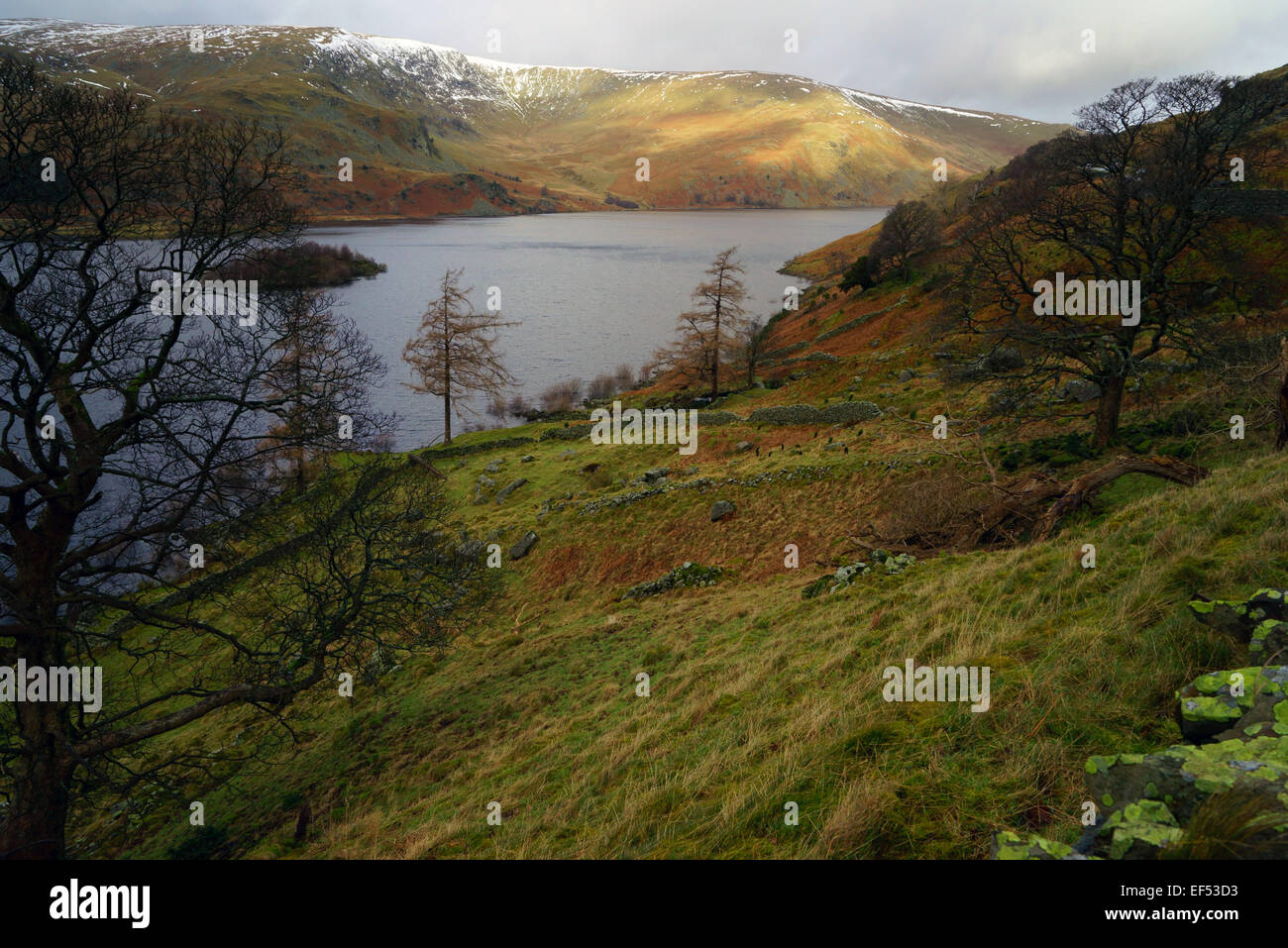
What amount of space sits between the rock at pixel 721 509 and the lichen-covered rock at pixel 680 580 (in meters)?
2.71

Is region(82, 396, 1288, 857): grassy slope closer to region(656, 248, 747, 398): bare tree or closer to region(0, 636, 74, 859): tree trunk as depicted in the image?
region(0, 636, 74, 859): tree trunk

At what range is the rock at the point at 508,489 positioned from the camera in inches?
1135

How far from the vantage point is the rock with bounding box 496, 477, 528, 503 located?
2883cm

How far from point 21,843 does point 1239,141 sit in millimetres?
26695

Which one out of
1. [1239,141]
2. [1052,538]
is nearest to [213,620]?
[1052,538]

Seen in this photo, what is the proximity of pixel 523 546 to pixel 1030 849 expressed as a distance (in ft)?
65.0

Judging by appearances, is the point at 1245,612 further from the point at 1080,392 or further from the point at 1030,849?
the point at 1080,392

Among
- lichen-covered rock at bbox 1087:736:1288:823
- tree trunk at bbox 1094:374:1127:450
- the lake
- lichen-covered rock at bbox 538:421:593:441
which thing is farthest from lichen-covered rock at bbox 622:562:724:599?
lichen-covered rock at bbox 538:421:593:441

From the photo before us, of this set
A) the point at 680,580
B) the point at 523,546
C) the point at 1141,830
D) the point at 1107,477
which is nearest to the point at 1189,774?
the point at 1141,830

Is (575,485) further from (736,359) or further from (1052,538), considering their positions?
(736,359)

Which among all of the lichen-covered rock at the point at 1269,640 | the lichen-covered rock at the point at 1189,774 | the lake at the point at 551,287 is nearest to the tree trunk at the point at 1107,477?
the lichen-covered rock at the point at 1269,640

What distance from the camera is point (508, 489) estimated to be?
2908 centimetres

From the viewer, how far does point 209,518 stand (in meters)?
10.7

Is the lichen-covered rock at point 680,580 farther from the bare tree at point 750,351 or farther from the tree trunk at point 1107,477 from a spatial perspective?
the bare tree at point 750,351
